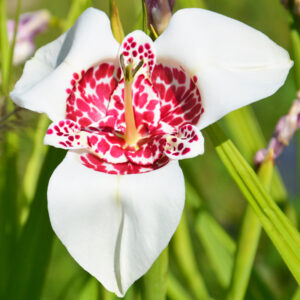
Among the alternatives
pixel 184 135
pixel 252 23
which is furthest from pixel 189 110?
pixel 252 23

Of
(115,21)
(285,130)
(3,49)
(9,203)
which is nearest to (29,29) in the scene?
(3,49)

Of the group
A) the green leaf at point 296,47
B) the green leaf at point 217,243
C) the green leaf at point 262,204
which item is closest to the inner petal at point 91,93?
the green leaf at point 262,204

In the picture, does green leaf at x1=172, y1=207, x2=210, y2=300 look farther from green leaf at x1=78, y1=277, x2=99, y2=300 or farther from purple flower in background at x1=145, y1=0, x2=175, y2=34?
purple flower in background at x1=145, y1=0, x2=175, y2=34

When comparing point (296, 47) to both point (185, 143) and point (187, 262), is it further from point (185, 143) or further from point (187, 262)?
point (187, 262)

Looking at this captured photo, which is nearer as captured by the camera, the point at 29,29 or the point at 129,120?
the point at 129,120

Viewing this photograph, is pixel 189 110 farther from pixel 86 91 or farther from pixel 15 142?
pixel 15 142

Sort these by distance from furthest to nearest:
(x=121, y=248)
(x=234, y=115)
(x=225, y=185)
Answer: (x=225, y=185), (x=234, y=115), (x=121, y=248)

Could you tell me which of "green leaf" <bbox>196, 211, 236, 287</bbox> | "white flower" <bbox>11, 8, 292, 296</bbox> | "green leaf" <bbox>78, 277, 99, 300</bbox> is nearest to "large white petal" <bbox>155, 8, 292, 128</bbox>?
"white flower" <bbox>11, 8, 292, 296</bbox>

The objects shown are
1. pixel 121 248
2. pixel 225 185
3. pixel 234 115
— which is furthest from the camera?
pixel 225 185
